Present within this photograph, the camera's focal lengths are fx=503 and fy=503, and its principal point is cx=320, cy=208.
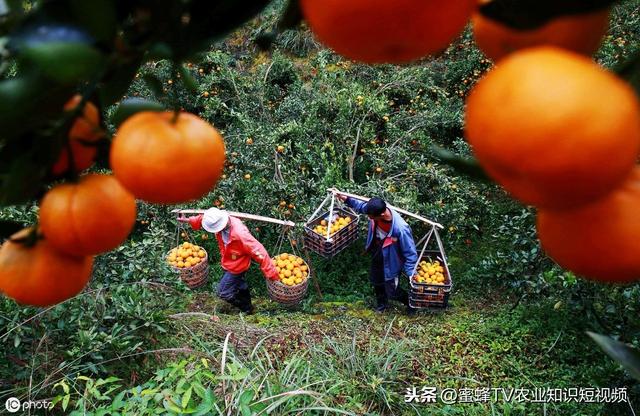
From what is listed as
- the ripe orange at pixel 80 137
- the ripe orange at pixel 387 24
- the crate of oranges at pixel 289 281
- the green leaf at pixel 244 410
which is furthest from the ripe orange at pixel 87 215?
the crate of oranges at pixel 289 281

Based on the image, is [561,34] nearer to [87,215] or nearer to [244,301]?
[87,215]

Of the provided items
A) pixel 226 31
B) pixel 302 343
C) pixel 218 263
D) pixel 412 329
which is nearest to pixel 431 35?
pixel 226 31

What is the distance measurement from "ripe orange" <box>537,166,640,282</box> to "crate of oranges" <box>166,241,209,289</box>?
4107 millimetres

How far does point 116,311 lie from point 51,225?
2.33 m

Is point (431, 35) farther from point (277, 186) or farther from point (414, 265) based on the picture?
point (277, 186)

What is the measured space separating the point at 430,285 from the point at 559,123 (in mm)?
3865

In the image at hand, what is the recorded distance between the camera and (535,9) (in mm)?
299

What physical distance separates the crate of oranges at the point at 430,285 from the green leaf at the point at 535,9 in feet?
12.6

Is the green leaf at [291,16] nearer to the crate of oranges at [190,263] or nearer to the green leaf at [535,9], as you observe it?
the green leaf at [535,9]

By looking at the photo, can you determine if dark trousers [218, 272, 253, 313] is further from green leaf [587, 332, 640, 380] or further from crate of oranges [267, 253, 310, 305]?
green leaf [587, 332, 640, 380]

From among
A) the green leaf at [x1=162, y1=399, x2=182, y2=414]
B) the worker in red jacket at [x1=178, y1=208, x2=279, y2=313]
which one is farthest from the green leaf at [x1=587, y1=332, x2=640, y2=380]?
the worker in red jacket at [x1=178, y1=208, x2=279, y2=313]

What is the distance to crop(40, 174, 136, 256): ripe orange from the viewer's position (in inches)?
19.2

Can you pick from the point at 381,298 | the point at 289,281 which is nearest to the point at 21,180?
the point at 289,281

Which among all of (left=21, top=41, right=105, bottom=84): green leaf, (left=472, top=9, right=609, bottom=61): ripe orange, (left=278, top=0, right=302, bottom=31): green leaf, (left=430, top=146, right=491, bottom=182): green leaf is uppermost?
(left=472, top=9, right=609, bottom=61): ripe orange
